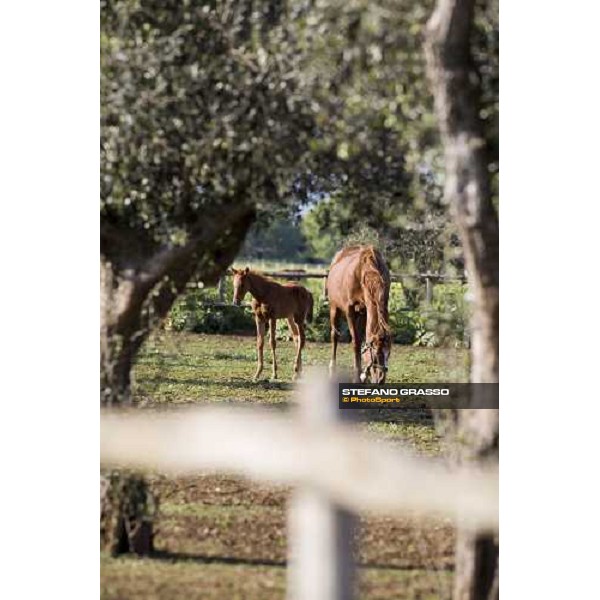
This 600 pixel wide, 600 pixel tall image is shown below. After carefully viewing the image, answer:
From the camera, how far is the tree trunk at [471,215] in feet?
17.1

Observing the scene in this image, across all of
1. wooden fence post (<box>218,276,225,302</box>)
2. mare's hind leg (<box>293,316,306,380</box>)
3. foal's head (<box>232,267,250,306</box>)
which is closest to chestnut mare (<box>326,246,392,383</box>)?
mare's hind leg (<box>293,316,306,380</box>)

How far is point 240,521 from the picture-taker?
219 inches

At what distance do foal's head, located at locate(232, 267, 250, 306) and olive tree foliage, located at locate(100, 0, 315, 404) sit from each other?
0.08 m

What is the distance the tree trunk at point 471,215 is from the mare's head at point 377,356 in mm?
411

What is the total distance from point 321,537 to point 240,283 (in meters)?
1.70

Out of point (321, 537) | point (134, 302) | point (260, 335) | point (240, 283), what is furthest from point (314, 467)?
point (134, 302)

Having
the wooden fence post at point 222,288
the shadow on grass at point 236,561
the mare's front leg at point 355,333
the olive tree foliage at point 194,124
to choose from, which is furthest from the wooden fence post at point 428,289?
the shadow on grass at point 236,561

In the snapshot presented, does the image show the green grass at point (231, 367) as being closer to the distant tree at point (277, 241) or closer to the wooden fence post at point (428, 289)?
the wooden fence post at point (428, 289)

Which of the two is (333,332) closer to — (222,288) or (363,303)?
(363,303)

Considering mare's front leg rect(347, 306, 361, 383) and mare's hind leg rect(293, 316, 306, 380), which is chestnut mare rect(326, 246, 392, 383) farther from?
mare's hind leg rect(293, 316, 306, 380)

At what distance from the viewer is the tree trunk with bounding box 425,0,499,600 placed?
5.22 m
